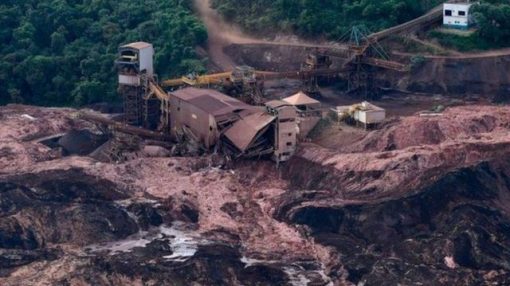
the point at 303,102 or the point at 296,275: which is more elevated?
the point at 303,102

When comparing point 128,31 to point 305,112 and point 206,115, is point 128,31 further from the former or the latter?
point 305,112

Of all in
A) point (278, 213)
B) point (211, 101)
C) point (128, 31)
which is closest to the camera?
point (278, 213)

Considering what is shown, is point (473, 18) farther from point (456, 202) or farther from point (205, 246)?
point (205, 246)

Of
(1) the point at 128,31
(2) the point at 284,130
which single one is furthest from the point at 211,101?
(1) the point at 128,31

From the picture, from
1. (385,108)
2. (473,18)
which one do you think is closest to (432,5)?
(473,18)

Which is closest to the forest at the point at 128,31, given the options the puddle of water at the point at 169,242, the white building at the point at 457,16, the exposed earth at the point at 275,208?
the white building at the point at 457,16

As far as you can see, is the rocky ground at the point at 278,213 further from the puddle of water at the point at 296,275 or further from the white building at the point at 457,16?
the white building at the point at 457,16

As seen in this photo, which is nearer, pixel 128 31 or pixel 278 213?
pixel 278 213

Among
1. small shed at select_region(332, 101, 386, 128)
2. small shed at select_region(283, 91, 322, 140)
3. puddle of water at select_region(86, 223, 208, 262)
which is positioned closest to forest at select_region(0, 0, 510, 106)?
small shed at select_region(283, 91, 322, 140)
